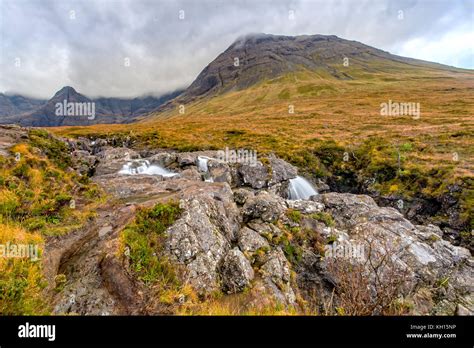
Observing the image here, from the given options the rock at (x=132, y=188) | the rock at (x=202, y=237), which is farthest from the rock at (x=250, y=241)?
the rock at (x=132, y=188)

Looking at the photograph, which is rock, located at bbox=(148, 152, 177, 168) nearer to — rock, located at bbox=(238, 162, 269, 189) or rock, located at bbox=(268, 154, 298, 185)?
rock, located at bbox=(238, 162, 269, 189)

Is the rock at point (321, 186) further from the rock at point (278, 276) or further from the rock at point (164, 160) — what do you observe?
the rock at point (278, 276)

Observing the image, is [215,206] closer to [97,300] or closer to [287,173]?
[97,300]

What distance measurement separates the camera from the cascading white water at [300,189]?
25180 millimetres

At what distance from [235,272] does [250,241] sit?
2207mm

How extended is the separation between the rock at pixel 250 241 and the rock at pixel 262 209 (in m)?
1.34

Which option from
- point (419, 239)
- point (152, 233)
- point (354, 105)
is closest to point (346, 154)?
point (419, 239)

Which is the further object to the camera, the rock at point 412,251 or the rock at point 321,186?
the rock at point 321,186

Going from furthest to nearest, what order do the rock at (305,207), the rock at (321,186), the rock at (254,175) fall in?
the rock at (321,186)
the rock at (254,175)
the rock at (305,207)

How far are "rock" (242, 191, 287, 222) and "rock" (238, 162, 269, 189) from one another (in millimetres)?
10556

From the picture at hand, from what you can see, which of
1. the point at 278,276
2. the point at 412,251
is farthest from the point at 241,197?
the point at 412,251

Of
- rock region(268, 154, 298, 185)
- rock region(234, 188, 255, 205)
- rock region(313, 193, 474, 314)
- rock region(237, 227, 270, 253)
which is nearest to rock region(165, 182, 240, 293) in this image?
rock region(237, 227, 270, 253)

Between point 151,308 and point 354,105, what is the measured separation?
10097 centimetres

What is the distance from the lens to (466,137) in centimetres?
3466
